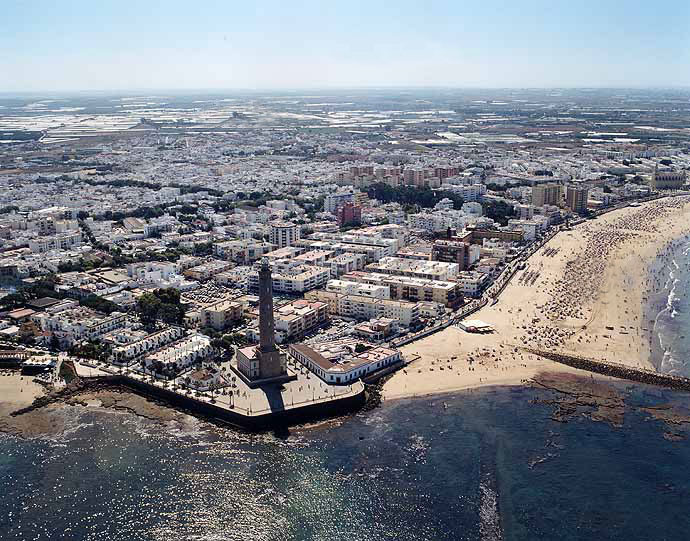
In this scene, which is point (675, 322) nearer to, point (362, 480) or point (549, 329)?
point (549, 329)

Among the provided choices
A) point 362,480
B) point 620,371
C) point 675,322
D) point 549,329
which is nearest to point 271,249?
point 549,329

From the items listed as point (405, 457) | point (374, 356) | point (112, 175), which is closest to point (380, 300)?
point (374, 356)

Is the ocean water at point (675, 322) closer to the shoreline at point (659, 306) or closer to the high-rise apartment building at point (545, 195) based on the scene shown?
the shoreline at point (659, 306)

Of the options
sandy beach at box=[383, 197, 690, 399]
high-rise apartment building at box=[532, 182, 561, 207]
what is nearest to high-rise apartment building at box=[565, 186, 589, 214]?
high-rise apartment building at box=[532, 182, 561, 207]

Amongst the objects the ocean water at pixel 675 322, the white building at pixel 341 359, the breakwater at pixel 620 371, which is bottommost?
the ocean water at pixel 675 322

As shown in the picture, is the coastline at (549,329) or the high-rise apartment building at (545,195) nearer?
the coastline at (549,329)

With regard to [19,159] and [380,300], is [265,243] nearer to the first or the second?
[380,300]

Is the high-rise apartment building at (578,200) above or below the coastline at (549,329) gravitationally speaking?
above

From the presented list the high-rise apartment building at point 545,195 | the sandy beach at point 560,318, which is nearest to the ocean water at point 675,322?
the sandy beach at point 560,318
